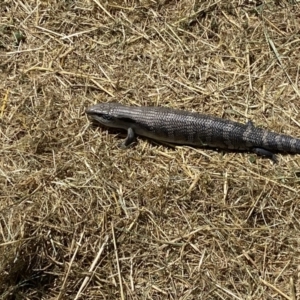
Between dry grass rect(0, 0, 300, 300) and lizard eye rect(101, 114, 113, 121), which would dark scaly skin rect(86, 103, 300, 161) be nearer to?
lizard eye rect(101, 114, 113, 121)

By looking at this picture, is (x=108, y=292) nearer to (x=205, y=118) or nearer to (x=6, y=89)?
(x=205, y=118)

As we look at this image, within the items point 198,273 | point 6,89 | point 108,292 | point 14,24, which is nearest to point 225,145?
point 198,273

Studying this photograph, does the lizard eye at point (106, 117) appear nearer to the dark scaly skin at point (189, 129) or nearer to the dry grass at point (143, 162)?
the dark scaly skin at point (189, 129)

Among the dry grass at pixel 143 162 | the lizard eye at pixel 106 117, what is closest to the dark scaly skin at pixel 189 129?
the lizard eye at pixel 106 117

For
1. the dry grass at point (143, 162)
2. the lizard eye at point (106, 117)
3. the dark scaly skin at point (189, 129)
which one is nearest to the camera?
the dry grass at point (143, 162)

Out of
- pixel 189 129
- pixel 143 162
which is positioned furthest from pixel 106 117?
pixel 189 129

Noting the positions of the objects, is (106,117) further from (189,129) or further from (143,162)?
(189,129)

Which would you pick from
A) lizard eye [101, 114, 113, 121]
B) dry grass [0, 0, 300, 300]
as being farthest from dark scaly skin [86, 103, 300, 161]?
dry grass [0, 0, 300, 300]
